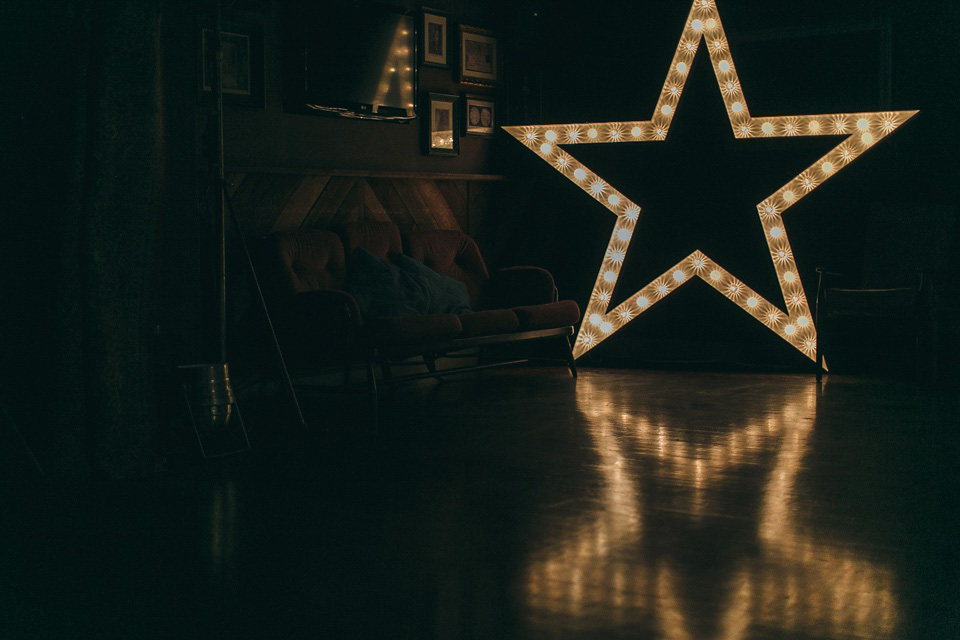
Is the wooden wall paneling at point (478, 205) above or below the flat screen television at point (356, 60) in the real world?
below

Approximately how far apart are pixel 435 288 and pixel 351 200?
776 millimetres

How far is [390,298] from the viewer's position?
5.65m

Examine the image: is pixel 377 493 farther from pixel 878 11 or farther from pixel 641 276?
pixel 878 11

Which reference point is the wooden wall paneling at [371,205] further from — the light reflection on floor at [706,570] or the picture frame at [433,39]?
the light reflection on floor at [706,570]

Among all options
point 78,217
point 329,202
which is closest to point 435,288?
point 329,202

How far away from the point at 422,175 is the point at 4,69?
332cm

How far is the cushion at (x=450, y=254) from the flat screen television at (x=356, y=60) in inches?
29.4

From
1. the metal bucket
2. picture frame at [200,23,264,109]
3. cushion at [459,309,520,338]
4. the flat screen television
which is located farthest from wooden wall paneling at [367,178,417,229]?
the metal bucket

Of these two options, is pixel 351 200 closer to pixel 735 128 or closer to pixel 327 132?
pixel 327 132

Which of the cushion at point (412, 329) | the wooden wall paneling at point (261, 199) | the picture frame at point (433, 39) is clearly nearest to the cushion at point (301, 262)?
the wooden wall paneling at point (261, 199)

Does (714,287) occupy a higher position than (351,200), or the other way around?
(351,200)

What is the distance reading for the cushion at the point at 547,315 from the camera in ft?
19.7

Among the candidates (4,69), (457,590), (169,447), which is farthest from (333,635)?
(4,69)

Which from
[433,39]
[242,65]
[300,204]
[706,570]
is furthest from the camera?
[433,39]
